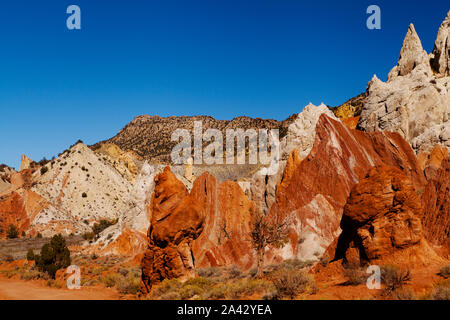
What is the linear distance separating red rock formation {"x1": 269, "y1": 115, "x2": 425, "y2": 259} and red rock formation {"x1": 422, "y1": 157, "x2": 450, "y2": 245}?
8.45 meters

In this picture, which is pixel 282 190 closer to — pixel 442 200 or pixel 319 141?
pixel 319 141

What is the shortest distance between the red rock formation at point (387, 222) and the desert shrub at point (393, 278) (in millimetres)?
2194

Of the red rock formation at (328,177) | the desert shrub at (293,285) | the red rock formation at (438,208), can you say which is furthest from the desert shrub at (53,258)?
the red rock formation at (438,208)

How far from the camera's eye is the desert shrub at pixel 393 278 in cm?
1147

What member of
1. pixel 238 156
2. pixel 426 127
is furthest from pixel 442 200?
pixel 238 156

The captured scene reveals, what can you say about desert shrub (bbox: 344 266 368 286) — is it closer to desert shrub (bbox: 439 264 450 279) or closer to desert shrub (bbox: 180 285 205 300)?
desert shrub (bbox: 439 264 450 279)

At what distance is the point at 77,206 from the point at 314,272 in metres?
61.6

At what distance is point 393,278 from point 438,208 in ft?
34.6

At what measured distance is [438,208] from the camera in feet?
66.7

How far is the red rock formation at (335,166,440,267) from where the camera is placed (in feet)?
49.5

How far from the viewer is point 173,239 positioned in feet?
58.2

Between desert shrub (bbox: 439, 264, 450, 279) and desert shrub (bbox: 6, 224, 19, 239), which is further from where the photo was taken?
desert shrub (bbox: 6, 224, 19, 239)

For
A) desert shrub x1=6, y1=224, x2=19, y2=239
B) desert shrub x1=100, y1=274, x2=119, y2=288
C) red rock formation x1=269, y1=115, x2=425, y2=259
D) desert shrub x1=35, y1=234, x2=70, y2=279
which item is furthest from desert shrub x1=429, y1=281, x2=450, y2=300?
desert shrub x1=6, y1=224, x2=19, y2=239

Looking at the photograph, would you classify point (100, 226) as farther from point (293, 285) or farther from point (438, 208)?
Result: point (293, 285)
